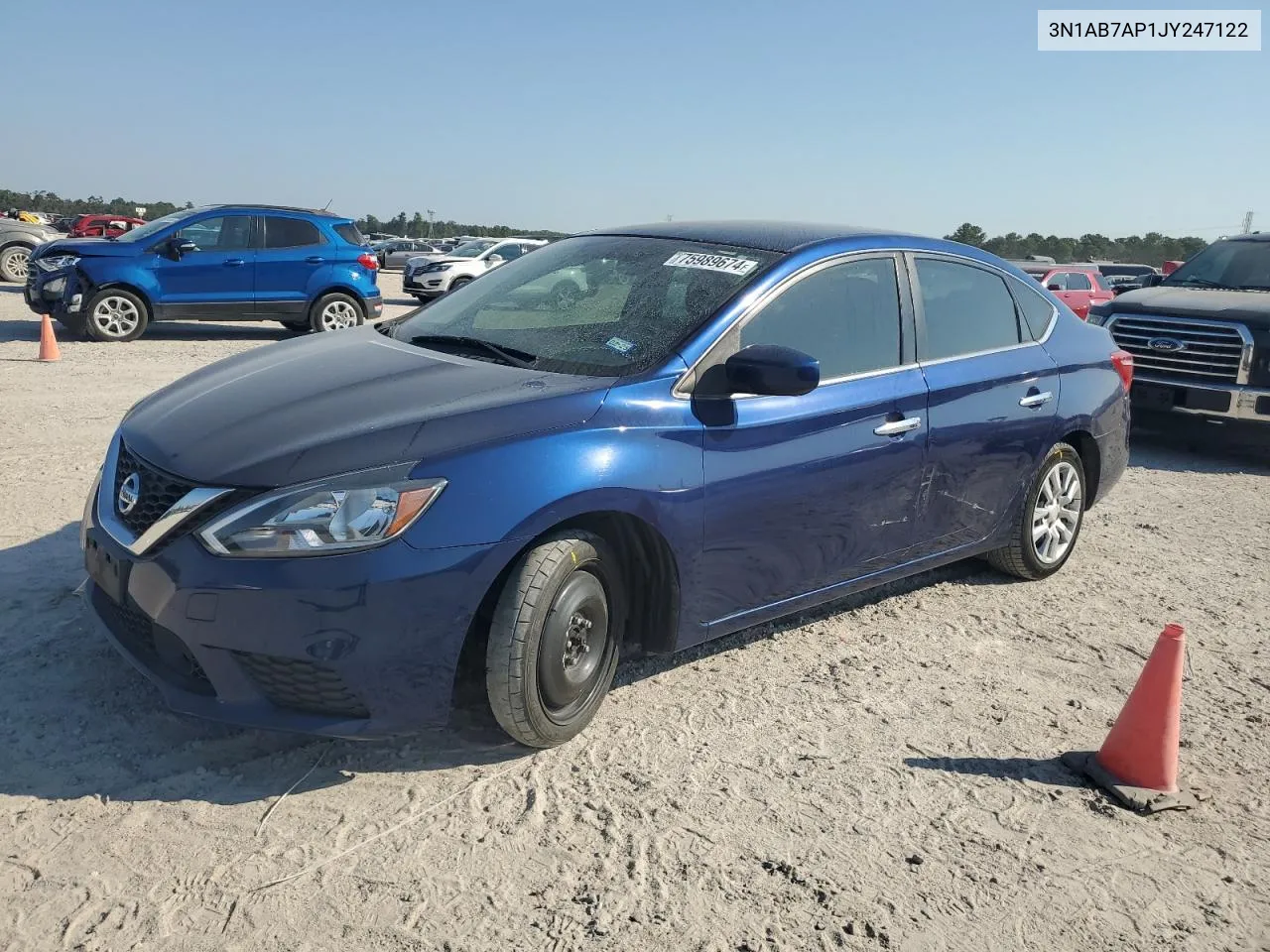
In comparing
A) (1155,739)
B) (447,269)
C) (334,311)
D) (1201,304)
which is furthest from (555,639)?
(447,269)

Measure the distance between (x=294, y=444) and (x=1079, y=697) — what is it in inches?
123

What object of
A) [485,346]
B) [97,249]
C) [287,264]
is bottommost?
[485,346]

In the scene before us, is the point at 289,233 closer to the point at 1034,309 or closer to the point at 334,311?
the point at 334,311

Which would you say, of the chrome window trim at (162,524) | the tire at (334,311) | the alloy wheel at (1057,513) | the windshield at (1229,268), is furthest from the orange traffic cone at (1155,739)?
the tire at (334,311)

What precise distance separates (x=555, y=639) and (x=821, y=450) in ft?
4.37

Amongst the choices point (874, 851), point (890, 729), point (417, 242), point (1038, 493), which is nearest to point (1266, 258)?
point (1038, 493)

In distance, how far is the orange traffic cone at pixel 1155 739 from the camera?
11.5 feet

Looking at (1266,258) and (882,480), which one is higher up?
(1266,258)

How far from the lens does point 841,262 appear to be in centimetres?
442

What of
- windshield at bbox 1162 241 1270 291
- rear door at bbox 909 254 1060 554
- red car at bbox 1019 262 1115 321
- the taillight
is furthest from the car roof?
red car at bbox 1019 262 1115 321

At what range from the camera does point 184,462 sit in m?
3.26

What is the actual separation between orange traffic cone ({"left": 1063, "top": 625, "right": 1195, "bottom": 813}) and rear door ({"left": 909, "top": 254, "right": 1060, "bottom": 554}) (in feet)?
4.09

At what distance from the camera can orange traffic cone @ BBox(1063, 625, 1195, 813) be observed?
352 cm

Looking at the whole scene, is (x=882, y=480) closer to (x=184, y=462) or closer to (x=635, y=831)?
(x=635, y=831)
